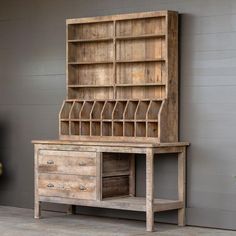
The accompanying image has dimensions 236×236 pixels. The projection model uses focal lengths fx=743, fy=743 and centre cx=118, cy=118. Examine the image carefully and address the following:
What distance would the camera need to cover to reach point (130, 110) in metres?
7.86

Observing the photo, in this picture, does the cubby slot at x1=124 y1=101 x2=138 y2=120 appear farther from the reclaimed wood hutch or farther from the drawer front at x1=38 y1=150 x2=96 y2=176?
the drawer front at x1=38 y1=150 x2=96 y2=176

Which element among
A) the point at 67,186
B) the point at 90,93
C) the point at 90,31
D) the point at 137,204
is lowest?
the point at 137,204

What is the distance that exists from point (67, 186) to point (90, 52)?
1.56 m

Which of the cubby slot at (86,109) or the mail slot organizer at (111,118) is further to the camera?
the cubby slot at (86,109)

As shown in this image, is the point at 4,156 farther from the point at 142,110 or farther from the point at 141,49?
the point at 141,49

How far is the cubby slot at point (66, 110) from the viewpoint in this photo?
827 cm

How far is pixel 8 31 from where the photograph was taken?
9.24 m

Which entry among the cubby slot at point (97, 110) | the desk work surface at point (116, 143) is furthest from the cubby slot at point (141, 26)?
the desk work surface at point (116, 143)

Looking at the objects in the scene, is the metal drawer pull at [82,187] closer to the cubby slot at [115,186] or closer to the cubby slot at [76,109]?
the cubby slot at [115,186]

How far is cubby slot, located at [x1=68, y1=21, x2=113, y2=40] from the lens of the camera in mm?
8164

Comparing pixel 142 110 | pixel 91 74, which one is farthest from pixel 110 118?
pixel 91 74

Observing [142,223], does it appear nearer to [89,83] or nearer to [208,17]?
[89,83]

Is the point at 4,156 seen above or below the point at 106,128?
below

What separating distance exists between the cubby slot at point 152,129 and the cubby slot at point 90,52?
937mm
